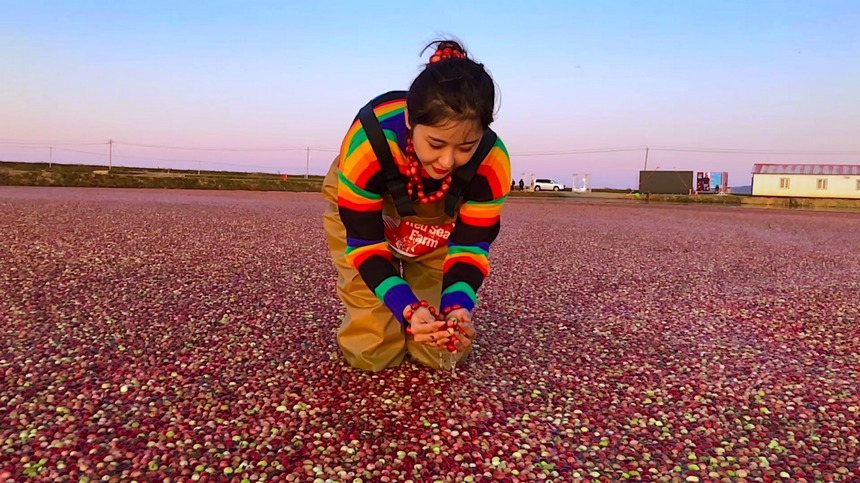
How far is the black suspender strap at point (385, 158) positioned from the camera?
3.07m

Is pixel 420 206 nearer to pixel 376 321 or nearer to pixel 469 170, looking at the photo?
pixel 469 170

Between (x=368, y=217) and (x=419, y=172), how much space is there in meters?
0.37

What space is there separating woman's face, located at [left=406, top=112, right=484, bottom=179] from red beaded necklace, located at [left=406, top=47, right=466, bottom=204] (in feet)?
0.53

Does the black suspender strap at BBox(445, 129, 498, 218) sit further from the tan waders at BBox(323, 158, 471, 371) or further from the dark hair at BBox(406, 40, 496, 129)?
the dark hair at BBox(406, 40, 496, 129)

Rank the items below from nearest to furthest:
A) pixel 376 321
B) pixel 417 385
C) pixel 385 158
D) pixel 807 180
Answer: pixel 385 158 → pixel 417 385 → pixel 376 321 → pixel 807 180

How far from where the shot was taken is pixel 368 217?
10.6ft

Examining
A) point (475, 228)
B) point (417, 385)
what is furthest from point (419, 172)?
point (417, 385)

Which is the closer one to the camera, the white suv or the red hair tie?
the red hair tie

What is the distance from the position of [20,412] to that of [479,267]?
91.0 inches

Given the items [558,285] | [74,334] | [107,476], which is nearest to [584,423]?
[107,476]

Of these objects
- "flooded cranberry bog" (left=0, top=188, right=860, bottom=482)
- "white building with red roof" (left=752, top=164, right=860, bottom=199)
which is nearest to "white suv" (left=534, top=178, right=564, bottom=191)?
"white building with red roof" (left=752, top=164, right=860, bottom=199)

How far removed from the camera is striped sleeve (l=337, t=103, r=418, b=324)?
3.11 meters

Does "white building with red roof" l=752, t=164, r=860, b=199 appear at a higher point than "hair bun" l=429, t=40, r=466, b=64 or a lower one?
higher

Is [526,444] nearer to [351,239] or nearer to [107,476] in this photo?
[351,239]
